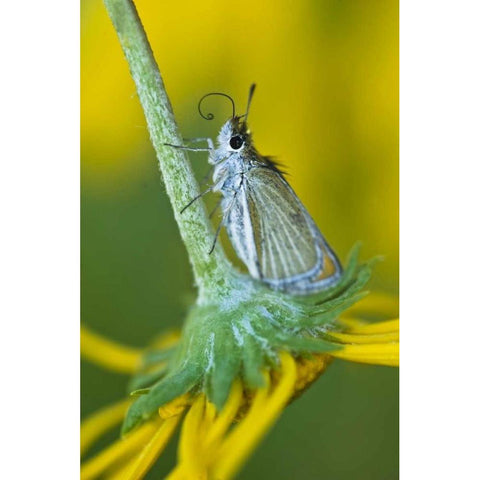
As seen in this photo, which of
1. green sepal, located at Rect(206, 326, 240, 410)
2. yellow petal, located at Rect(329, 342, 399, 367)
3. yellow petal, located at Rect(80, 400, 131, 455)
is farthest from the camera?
yellow petal, located at Rect(80, 400, 131, 455)

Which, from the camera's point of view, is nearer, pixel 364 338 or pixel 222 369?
pixel 222 369

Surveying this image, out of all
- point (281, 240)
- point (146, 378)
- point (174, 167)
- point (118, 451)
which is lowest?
point (118, 451)

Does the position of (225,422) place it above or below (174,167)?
below

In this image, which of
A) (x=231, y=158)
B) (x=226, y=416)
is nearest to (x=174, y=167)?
(x=231, y=158)

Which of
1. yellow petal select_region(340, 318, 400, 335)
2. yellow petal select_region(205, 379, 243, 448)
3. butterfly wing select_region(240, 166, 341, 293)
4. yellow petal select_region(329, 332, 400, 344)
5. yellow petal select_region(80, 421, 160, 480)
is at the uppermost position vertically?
butterfly wing select_region(240, 166, 341, 293)

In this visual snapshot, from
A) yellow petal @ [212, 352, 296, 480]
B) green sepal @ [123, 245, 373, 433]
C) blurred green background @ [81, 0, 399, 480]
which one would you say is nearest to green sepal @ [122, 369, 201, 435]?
green sepal @ [123, 245, 373, 433]

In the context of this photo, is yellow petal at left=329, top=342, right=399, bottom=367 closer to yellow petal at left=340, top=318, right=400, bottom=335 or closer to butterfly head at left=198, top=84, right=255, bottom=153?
yellow petal at left=340, top=318, right=400, bottom=335

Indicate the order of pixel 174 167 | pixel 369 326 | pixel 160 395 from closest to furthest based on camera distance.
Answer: pixel 160 395
pixel 174 167
pixel 369 326

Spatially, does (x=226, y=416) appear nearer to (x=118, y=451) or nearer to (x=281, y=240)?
(x=118, y=451)
